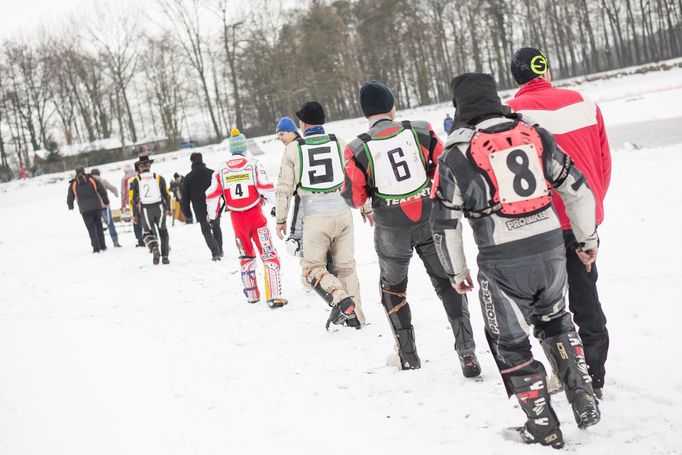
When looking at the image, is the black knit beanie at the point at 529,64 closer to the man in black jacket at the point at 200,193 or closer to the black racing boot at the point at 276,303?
the black racing boot at the point at 276,303

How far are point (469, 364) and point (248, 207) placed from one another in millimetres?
3744

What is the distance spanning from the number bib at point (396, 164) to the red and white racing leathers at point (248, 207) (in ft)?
10.2

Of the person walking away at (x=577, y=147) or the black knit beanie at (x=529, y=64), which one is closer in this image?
the person walking away at (x=577, y=147)

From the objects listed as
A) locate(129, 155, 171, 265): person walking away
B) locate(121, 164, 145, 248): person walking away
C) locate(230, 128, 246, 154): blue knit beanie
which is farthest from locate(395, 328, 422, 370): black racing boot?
locate(121, 164, 145, 248): person walking away

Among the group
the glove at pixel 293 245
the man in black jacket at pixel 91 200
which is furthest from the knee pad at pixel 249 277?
the man in black jacket at pixel 91 200

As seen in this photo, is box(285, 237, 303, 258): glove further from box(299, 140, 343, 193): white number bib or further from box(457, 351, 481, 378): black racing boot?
box(457, 351, 481, 378): black racing boot

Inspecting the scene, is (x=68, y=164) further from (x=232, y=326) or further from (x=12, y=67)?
(x=232, y=326)

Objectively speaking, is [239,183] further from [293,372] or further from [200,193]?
[200,193]

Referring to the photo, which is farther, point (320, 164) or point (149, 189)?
point (149, 189)

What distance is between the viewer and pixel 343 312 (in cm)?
535

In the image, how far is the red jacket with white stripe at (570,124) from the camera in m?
3.29

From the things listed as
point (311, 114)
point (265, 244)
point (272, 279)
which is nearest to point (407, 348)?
point (311, 114)

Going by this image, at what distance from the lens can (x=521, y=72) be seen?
3455 millimetres

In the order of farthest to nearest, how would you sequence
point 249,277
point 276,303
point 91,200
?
point 91,200, point 249,277, point 276,303
